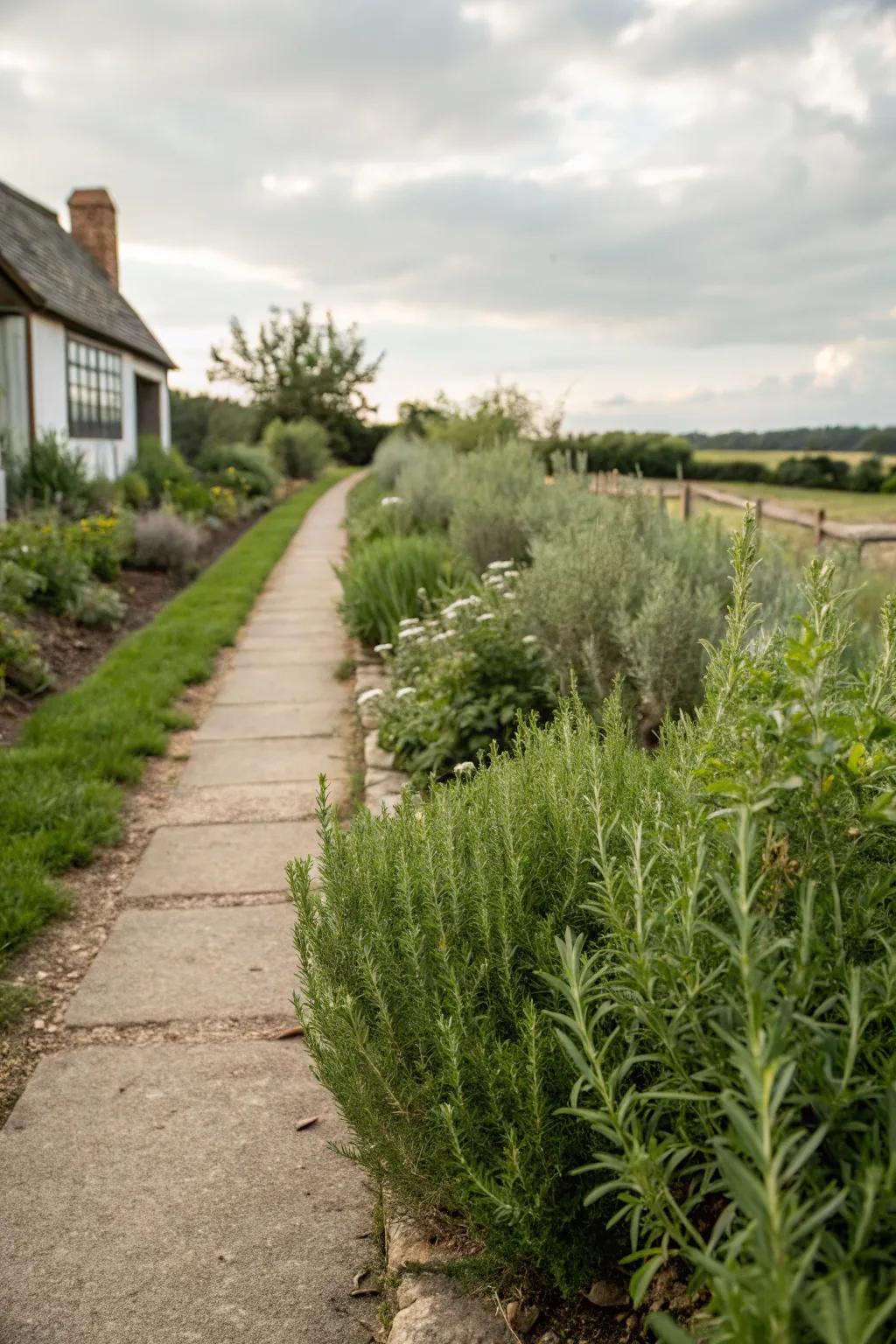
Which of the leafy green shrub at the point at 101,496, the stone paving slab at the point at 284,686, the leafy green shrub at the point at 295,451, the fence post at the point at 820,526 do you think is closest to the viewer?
the stone paving slab at the point at 284,686

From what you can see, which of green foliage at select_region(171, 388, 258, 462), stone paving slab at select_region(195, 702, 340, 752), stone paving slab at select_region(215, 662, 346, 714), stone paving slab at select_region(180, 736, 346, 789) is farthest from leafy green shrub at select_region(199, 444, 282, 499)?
stone paving slab at select_region(180, 736, 346, 789)

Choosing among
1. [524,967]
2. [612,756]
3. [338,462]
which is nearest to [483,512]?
[612,756]

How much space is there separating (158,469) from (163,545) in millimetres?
6069

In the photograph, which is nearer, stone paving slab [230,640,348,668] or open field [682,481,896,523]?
stone paving slab [230,640,348,668]

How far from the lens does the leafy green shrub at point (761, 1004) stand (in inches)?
39.4

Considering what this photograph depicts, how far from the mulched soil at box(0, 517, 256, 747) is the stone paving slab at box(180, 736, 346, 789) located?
1007 millimetres

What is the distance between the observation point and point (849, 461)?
19984 millimetres

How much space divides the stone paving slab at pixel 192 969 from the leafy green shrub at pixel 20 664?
10.3 feet

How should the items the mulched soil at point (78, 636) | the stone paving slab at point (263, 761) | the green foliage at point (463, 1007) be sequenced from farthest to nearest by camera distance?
the mulched soil at point (78, 636), the stone paving slab at point (263, 761), the green foliage at point (463, 1007)

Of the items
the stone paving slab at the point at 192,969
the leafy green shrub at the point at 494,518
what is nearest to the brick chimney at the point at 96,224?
the leafy green shrub at the point at 494,518

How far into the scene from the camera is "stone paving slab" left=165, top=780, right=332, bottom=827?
4.77 metres

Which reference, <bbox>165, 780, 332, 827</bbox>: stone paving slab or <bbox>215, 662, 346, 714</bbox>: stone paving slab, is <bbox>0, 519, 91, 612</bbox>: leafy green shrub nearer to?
<bbox>215, 662, 346, 714</bbox>: stone paving slab

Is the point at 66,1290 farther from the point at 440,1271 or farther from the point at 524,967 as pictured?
the point at 524,967

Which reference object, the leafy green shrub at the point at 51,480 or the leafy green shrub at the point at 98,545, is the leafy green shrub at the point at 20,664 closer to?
the leafy green shrub at the point at 98,545
